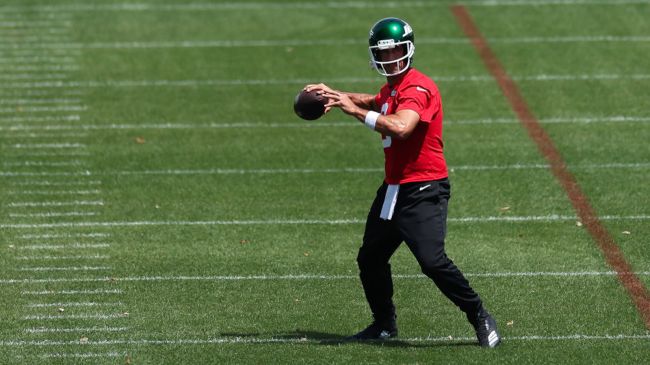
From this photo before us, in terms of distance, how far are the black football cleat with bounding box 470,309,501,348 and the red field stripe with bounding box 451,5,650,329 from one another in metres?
1.31

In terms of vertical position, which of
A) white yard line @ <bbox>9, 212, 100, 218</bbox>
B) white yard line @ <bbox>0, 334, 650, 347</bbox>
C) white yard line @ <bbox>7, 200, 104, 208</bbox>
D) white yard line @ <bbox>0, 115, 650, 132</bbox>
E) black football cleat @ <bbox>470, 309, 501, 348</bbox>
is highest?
black football cleat @ <bbox>470, 309, 501, 348</bbox>

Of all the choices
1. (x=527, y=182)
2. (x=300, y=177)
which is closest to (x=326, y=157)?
(x=300, y=177)

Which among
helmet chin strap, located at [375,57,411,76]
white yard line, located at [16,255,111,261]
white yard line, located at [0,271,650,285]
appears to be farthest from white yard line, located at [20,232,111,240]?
helmet chin strap, located at [375,57,411,76]

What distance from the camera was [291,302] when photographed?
361 inches

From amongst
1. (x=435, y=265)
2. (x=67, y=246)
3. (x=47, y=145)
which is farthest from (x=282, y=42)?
(x=435, y=265)

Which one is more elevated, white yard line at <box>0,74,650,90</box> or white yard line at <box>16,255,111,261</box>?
white yard line at <box>16,255,111,261</box>

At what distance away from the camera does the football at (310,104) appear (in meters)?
7.73

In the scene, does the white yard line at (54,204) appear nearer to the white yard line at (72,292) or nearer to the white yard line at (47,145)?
the white yard line at (47,145)

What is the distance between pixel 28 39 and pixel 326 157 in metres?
5.91

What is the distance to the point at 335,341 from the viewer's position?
829 cm

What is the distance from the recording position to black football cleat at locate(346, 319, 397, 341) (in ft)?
27.3

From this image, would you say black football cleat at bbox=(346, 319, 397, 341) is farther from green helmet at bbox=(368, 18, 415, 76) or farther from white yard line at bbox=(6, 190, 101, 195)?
white yard line at bbox=(6, 190, 101, 195)

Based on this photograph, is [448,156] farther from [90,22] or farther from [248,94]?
[90,22]

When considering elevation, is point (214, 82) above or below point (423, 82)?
below
